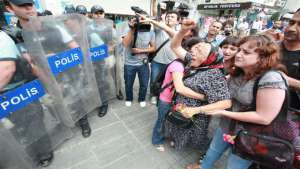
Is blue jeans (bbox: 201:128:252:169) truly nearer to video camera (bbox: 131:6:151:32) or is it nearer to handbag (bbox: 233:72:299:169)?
handbag (bbox: 233:72:299:169)

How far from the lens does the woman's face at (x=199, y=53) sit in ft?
4.55

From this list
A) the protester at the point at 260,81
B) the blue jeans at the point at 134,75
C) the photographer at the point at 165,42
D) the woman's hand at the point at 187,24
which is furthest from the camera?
the blue jeans at the point at 134,75

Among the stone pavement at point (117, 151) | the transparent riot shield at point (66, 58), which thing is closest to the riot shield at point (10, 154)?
the stone pavement at point (117, 151)

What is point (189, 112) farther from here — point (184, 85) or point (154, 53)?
point (154, 53)

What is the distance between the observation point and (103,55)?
2396 mm

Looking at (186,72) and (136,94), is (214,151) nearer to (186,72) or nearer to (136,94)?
(186,72)

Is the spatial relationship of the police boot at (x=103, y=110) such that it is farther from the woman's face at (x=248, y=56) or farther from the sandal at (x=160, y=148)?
the woman's face at (x=248, y=56)

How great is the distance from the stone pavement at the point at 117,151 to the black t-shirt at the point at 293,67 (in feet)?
3.79

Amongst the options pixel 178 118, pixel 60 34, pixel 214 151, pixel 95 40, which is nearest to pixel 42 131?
pixel 60 34

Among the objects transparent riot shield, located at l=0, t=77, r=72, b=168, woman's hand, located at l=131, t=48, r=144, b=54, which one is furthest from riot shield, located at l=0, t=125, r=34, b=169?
woman's hand, located at l=131, t=48, r=144, b=54

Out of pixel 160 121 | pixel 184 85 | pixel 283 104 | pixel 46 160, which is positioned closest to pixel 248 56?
pixel 283 104

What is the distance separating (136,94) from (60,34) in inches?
78.0

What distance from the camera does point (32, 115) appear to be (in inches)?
61.7

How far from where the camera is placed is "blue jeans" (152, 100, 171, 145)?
1.84 m
